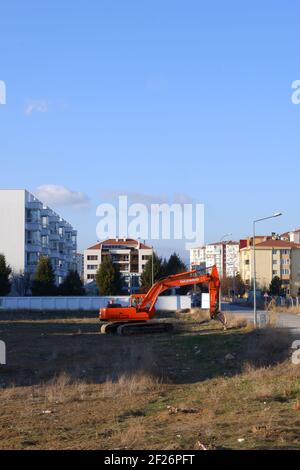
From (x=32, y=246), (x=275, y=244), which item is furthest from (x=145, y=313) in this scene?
(x=275, y=244)

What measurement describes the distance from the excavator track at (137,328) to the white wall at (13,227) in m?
54.4

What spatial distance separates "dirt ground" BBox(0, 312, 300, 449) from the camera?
11422mm

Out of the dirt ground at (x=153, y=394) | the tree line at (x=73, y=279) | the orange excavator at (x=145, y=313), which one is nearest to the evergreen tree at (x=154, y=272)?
the tree line at (x=73, y=279)

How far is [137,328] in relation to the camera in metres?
40.3

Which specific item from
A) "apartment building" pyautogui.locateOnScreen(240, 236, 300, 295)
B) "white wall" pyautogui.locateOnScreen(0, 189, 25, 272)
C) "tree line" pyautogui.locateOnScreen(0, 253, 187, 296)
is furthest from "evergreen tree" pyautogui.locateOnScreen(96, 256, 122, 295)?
"apartment building" pyautogui.locateOnScreen(240, 236, 300, 295)

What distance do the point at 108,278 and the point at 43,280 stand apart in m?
7.63

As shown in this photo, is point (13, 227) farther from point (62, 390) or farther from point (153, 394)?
point (153, 394)

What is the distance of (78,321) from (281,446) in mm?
42249

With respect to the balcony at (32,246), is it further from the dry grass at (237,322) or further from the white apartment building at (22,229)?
the dry grass at (237,322)

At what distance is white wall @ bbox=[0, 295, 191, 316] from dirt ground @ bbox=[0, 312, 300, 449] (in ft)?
109

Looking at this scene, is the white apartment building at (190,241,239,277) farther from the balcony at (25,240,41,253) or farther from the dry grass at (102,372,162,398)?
the dry grass at (102,372,162,398)

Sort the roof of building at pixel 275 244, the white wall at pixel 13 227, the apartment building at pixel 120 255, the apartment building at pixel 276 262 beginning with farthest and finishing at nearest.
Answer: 1. the apartment building at pixel 120 255
2. the roof of building at pixel 275 244
3. the apartment building at pixel 276 262
4. the white wall at pixel 13 227

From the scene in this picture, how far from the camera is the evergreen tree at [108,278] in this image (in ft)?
268
